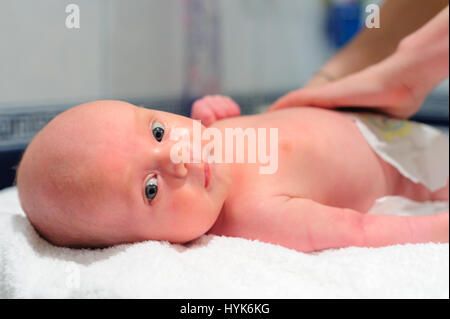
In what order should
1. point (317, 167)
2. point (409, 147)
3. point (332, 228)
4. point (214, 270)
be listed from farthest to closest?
1. point (409, 147)
2. point (317, 167)
3. point (332, 228)
4. point (214, 270)

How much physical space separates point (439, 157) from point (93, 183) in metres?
0.70

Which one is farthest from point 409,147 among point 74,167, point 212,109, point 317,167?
point 74,167

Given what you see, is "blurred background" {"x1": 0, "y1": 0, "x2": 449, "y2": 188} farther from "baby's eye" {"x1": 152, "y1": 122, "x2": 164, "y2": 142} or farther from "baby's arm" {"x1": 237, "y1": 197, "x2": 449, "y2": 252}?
"baby's arm" {"x1": 237, "y1": 197, "x2": 449, "y2": 252}

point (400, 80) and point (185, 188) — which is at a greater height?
point (400, 80)

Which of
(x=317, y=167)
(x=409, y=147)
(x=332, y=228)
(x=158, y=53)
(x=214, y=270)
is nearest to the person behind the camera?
(x=214, y=270)

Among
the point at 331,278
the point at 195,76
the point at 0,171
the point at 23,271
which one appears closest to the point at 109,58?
the point at 0,171

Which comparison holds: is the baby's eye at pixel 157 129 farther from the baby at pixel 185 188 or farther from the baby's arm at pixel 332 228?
the baby's arm at pixel 332 228

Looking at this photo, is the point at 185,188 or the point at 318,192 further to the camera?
the point at 318,192

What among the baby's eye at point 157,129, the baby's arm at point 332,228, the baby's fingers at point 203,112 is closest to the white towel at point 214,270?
the baby's arm at point 332,228

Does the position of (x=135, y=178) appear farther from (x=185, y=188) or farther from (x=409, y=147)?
(x=409, y=147)

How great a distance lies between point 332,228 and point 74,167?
15.1 inches

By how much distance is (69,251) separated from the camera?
614 millimetres

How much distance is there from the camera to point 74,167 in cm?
57
